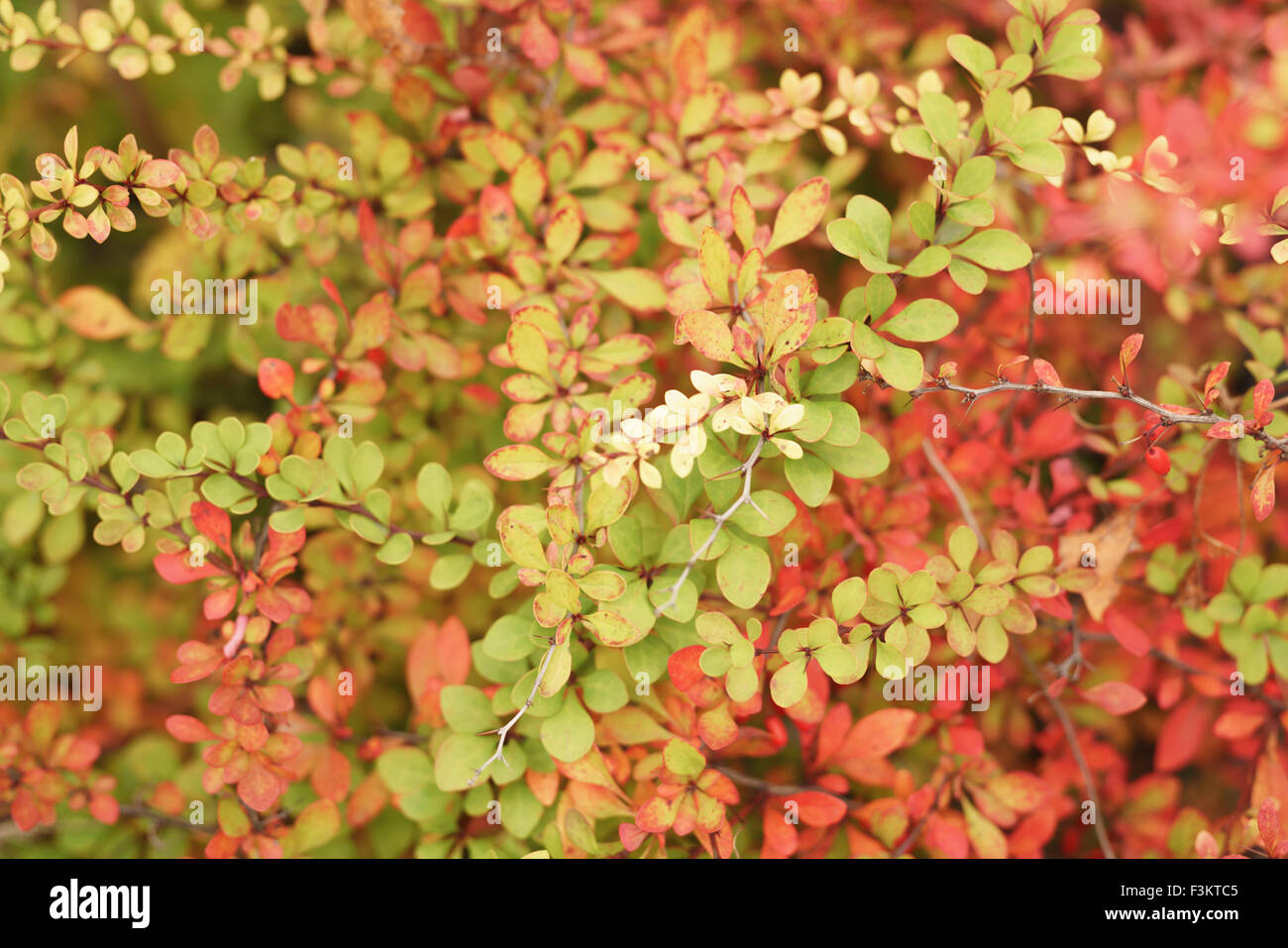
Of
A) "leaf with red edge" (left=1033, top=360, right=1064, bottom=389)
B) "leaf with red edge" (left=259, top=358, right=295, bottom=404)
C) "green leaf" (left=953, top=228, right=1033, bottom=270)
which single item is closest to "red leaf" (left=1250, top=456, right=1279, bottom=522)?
"leaf with red edge" (left=1033, top=360, right=1064, bottom=389)

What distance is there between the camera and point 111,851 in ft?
3.67

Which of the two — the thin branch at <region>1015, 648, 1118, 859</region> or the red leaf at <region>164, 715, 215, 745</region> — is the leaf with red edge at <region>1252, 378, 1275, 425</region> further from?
the red leaf at <region>164, 715, 215, 745</region>

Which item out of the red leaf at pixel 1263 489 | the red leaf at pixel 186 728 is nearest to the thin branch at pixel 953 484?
the red leaf at pixel 1263 489

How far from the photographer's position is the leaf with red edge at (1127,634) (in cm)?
99

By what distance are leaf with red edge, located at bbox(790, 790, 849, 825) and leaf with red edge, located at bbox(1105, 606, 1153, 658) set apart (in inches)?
15.1

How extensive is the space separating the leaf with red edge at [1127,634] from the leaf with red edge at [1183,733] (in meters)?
0.17

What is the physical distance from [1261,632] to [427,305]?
111 cm

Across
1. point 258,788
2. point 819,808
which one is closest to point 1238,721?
point 819,808

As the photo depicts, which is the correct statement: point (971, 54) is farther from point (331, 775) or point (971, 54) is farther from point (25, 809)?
point (25, 809)

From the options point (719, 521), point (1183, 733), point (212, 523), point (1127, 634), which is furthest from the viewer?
point (1183, 733)

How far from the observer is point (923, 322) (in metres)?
0.81

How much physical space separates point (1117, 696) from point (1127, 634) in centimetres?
8

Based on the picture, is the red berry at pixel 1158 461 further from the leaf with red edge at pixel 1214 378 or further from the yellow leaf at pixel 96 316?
the yellow leaf at pixel 96 316
